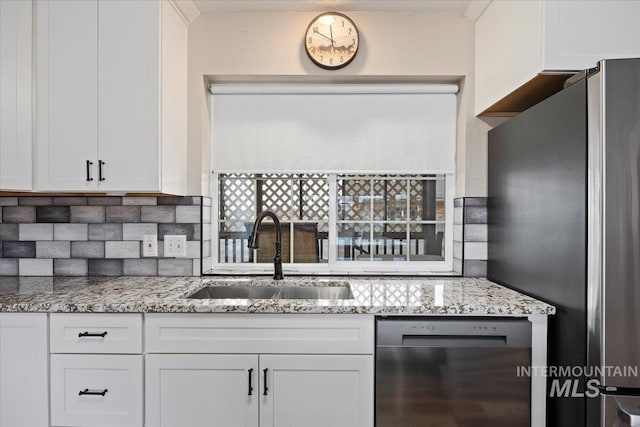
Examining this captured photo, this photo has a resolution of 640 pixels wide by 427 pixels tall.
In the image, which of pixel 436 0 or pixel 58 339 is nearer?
pixel 58 339

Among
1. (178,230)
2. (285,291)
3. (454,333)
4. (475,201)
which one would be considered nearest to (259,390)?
(285,291)

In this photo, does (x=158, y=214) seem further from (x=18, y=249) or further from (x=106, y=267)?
(x=18, y=249)

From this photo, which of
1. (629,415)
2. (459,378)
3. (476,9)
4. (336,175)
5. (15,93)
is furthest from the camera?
(336,175)

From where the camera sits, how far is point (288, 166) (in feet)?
7.13

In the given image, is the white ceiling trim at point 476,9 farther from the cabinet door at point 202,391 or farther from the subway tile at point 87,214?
the subway tile at point 87,214

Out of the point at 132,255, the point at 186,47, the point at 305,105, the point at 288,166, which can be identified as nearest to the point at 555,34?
the point at 305,105

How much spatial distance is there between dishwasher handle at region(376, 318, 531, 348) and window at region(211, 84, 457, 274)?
2.37ft

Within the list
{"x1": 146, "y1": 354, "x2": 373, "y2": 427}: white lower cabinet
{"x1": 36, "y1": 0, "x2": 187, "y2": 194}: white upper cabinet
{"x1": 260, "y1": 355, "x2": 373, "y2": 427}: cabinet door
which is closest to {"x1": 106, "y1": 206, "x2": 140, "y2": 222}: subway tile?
{"x1": 36, "y1": 0, "x2": 187, "y2": 194}: white upper cabinet

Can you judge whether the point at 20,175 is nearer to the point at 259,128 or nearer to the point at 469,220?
the point at 259,128

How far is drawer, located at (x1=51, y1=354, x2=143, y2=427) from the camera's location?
1.48 m

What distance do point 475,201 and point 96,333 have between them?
6.49 feet

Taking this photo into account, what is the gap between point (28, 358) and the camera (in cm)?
148

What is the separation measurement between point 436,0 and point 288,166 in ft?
3.92

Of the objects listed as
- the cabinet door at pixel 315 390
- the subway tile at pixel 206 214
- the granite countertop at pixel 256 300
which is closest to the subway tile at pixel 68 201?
the granite countertop at pixel 256 300
